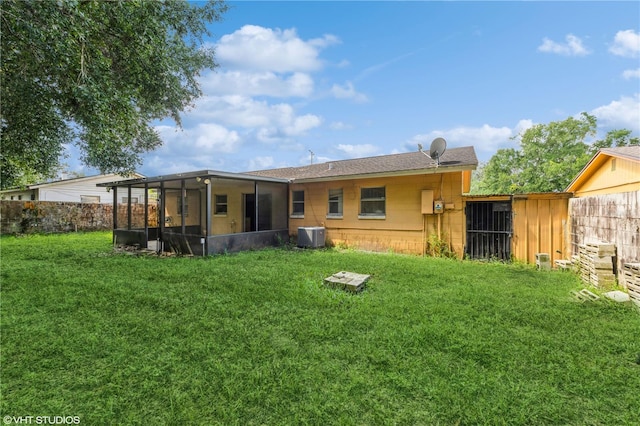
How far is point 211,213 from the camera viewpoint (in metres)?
12.6

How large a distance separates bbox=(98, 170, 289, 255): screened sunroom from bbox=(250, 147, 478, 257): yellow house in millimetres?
994

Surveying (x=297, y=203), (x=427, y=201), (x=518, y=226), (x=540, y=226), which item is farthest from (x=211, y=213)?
(x=540, y=226)

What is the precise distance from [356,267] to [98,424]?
540 centimetres

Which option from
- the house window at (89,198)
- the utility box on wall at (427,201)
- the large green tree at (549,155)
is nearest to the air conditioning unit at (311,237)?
the utility box on wall at (427,201)

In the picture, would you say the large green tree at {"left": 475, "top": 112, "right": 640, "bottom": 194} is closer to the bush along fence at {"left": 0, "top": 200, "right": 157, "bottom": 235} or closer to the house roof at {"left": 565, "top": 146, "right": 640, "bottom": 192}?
the house roof at {"left": 565, "top": 146, "right": 640, "bottom": 192}

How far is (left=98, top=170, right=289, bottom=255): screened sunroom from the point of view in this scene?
28.4 ft

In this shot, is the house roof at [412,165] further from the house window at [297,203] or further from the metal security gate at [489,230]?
the metal security gate at [489,230]

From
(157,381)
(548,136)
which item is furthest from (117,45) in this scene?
(548,136)

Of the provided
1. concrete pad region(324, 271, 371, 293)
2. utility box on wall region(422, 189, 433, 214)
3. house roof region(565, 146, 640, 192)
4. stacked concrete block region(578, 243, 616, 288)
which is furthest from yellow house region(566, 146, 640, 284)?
concrete pad region(324, 271, 371, 293)

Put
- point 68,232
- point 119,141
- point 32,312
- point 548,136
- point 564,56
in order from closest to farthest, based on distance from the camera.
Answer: point 32,312, point 119,141, point 564,56, point 68,232, point 548,136

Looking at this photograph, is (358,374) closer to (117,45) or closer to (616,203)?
(616,203)

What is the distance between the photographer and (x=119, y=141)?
20.3ft

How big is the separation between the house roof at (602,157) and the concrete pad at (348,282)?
551cm

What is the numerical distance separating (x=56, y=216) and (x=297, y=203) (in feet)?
46.4
